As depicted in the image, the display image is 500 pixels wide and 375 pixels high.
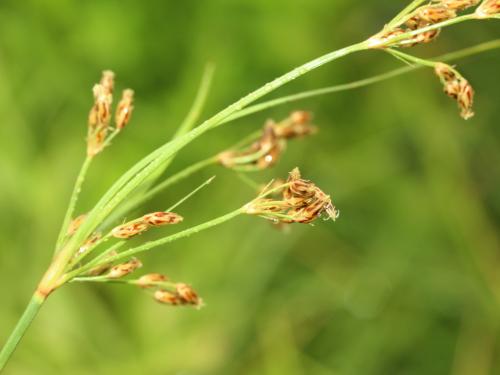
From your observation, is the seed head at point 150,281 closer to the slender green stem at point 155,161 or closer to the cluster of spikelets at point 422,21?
the slender green stem at point 155,161

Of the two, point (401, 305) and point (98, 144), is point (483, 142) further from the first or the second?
point (98, 144)

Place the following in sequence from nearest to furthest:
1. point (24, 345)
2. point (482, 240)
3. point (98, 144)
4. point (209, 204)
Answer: point (98, 144), point (24, 345), point (209, 204), point (482, 240)

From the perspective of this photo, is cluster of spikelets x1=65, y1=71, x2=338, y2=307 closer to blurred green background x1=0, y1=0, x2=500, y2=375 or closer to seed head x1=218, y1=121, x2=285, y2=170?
seed head x1=218, y1=121, x2=285, y2=170

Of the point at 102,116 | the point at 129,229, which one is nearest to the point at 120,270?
the point at 129,229

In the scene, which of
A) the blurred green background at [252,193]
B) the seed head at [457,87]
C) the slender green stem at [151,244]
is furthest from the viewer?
the blurred green background at [252,193]

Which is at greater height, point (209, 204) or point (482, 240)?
point (482, 240)

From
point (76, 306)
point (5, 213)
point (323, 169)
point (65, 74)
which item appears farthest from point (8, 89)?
point (323, 169)

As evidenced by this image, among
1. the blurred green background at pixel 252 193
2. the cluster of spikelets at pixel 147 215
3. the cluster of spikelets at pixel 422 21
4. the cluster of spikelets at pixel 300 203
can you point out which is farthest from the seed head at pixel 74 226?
the blurred green background at pixel 252 193
